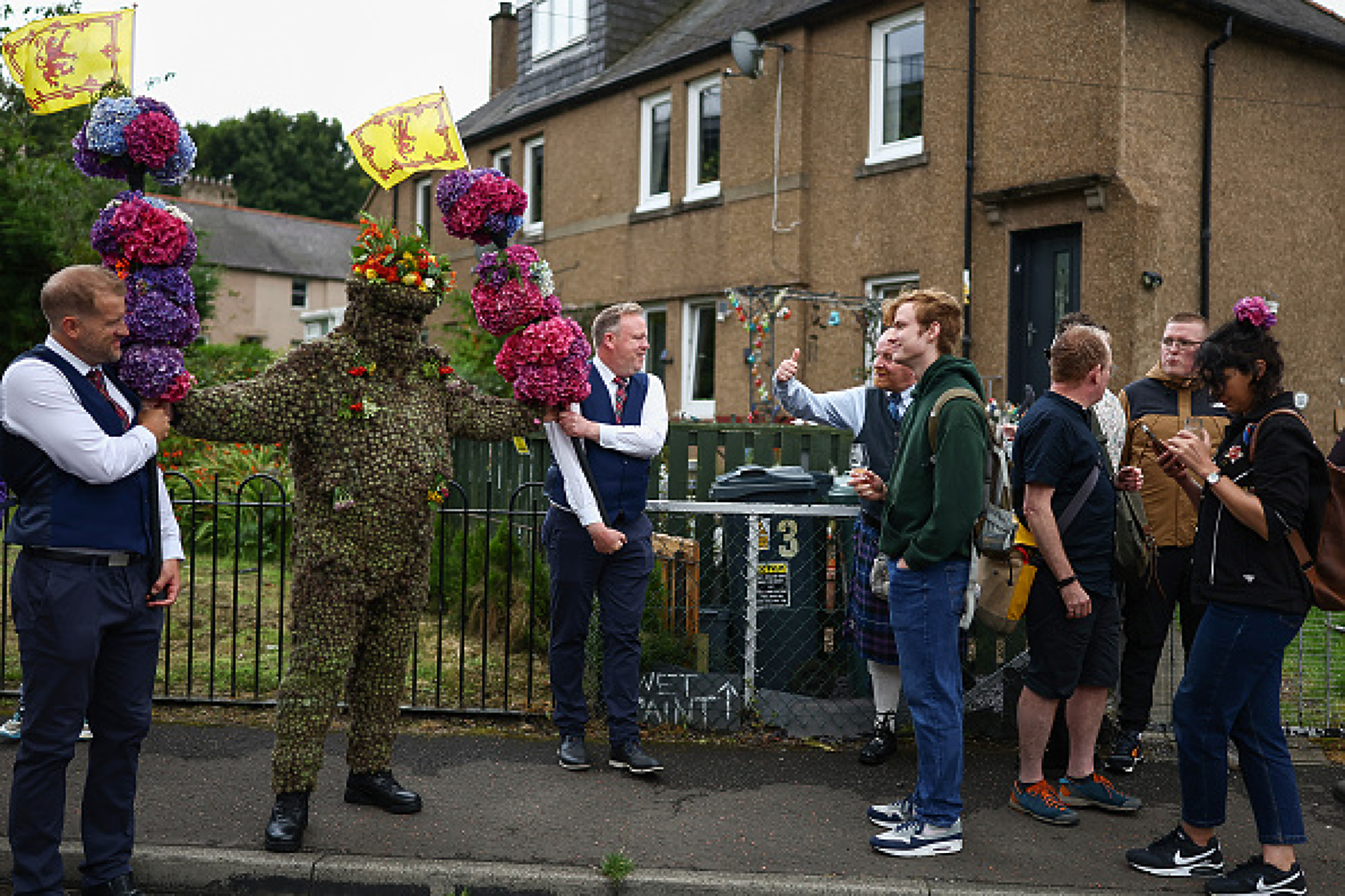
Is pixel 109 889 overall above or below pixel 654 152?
below

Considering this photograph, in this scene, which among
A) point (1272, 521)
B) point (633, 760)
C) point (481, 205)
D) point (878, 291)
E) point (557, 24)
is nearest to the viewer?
point (1272, 521)

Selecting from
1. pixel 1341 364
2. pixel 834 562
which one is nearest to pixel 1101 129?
pixel 1341 364

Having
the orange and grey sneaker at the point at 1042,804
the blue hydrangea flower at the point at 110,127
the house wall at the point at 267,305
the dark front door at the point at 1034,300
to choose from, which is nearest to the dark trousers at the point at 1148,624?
the orange and grey sneaker at the point at 1042,804

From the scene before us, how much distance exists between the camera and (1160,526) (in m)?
5.34

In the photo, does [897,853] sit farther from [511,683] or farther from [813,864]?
Answer: [511,683]

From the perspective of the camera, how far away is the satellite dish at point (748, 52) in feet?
48.1

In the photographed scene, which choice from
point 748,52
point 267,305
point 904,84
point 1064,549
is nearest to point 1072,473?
point 1064,549

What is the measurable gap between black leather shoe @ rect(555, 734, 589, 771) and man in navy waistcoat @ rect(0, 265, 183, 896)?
2078 millimetres

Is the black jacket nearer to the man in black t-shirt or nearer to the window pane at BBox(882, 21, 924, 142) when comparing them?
the man in black t-shirt

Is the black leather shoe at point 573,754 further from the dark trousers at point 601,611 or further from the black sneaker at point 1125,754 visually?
the black sneaker at point 1125,754

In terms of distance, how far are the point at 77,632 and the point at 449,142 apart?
223cm

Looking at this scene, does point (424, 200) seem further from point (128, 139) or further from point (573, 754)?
point (128, 139)

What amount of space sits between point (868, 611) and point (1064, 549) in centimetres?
108

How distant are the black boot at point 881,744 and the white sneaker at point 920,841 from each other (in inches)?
42.6
